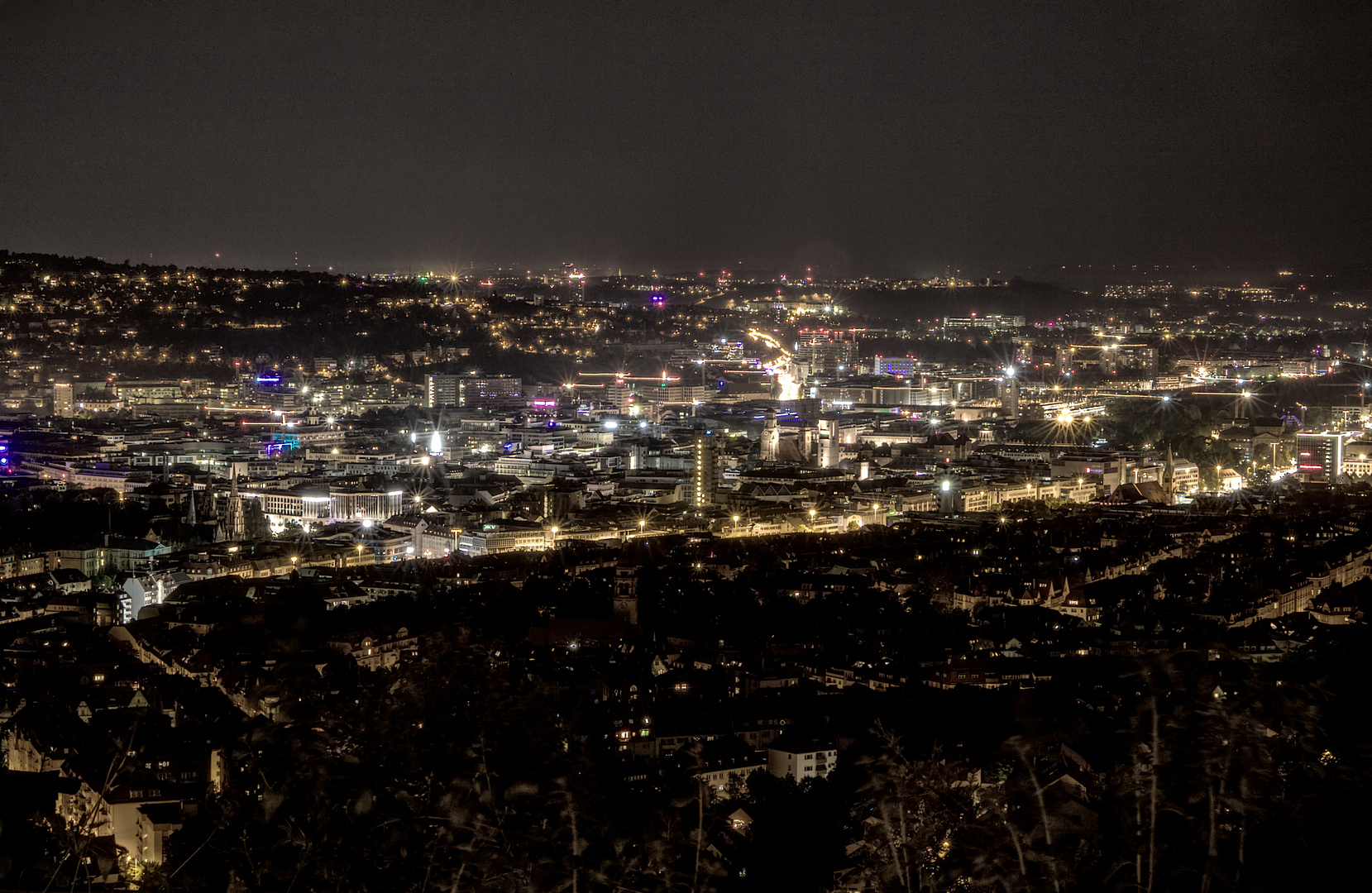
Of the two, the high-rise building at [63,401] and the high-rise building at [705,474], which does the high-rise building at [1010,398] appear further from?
the high-rise building at [63,401]

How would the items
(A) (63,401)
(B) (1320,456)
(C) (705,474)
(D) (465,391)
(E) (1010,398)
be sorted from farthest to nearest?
(E) (1010,398) < (D) (465,391) < (A) (63,401) < (B) (1320,456) < (C) (705,474)

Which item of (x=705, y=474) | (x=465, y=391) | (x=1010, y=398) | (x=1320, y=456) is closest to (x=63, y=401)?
(x=465, y=391)

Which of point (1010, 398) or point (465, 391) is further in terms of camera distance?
point (1010, 398)

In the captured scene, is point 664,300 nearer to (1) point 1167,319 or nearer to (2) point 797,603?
(1) point 1167,319

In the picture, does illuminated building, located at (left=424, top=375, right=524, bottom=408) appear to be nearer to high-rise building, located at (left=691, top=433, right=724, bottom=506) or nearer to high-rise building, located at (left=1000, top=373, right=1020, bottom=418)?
high-rise building, located at (left=1000, top=373, right=1020, bottom=418)

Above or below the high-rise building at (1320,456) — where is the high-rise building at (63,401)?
above

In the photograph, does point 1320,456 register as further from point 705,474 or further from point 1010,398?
point 1010,398

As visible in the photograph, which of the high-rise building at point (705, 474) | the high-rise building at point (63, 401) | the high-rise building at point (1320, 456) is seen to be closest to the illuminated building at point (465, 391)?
the high-rise building at point (63, 401)

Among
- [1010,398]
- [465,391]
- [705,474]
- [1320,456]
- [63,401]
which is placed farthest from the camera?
[1010,398]

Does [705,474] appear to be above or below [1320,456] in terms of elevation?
above

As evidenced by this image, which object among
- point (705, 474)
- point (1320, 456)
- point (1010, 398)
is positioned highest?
point (1010, 398)
